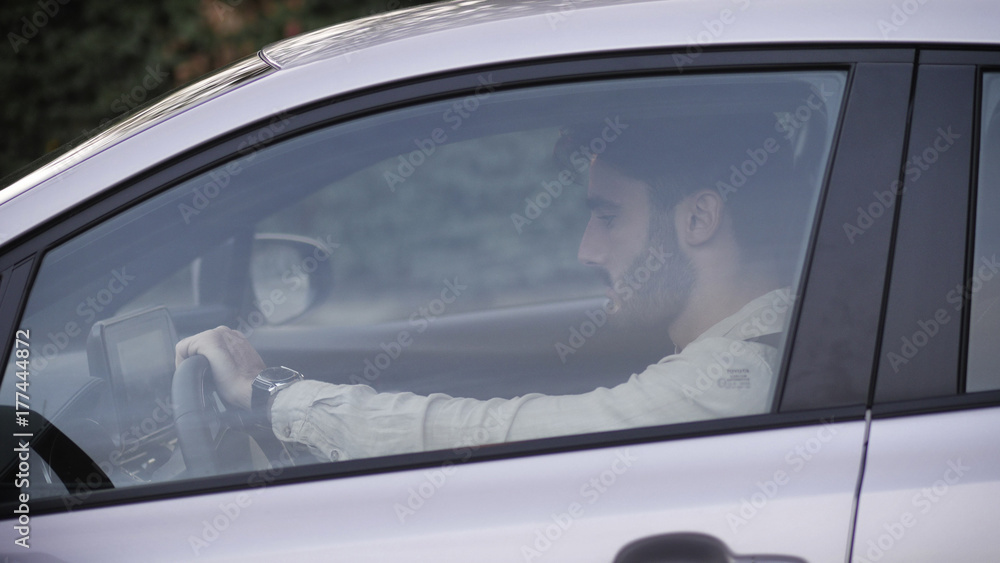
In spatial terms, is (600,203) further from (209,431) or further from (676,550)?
(209,431)

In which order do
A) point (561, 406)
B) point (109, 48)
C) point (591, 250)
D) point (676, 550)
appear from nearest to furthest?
point (676, 550), point (561, 406), point (591, 250), point (109, 48)

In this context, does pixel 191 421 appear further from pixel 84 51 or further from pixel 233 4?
pixel 84 51

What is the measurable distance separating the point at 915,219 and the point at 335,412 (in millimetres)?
979

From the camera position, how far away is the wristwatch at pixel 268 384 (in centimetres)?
161

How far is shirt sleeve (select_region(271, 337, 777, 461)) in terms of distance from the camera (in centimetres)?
138

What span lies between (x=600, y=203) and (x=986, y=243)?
0.65 metres

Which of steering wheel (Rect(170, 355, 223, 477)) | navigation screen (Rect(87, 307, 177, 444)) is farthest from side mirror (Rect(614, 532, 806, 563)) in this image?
navigation screen (Rect(87, 307, 177, 444))

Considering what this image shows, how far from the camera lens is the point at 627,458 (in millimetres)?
1297

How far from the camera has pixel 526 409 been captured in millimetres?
1466

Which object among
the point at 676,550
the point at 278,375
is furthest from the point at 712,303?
Answer: the point at 278,375

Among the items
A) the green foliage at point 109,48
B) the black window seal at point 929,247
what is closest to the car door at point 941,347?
the black window seal at point 929,247

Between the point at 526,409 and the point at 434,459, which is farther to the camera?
the point at 526,409

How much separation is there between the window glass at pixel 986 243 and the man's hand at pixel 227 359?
1192 millimetres

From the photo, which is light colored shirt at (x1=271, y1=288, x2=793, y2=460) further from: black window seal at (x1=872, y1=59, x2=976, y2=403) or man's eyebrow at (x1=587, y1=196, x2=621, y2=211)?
man's eyebrow at (x1=587, y1=196, x2=621, y2=211)
